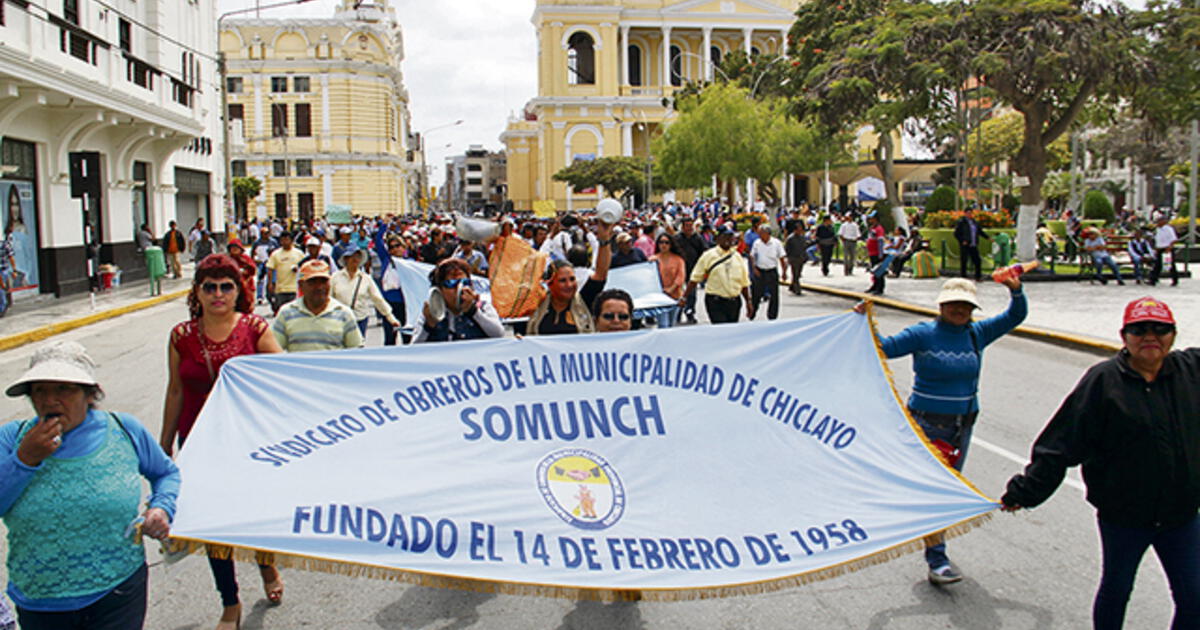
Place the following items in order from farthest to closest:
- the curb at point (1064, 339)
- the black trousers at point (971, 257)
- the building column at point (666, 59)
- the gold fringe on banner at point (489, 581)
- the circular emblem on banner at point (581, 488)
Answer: the building column at point (666, 59)
the black trousers at point (971, 257)
the curb at point (1064, 339)
the circular emblem on banner at point (581, 488)
the gold fringe on banner at point (489, 581)

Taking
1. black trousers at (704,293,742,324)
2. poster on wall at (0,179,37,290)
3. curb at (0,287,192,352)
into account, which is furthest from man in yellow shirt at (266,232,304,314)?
poster on wall at (0,179,37,290)

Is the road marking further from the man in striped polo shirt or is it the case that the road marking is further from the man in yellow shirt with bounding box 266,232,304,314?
the man in yellow shirt with bounding box 266,232,304,314

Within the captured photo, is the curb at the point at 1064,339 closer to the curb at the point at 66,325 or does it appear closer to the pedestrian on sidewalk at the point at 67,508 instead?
the pedestrian on sidewalk at the point at 67,508

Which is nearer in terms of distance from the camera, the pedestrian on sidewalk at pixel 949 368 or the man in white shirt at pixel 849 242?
the pedestrian on sidewalk at pixel 949 368

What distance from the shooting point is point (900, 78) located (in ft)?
72.2

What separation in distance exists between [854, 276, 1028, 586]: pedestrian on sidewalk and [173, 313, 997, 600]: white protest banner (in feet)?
0.85

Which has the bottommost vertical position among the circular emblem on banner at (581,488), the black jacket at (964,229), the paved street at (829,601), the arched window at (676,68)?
the paved street at (829,601)

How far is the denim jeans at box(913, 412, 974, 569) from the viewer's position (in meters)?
5.21

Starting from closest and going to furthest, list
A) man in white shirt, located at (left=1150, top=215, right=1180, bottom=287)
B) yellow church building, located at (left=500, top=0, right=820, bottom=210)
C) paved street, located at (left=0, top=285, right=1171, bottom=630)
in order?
paved street, located at (left=0, top=285, right=1171, bottom=630), man in white shirt, located at (left=1150, top=215, right=1180, bottom=287), yellow church building, located at (left=500, top=0, right=820, bottom=210)

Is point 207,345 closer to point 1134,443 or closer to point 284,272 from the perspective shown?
point 1134,443

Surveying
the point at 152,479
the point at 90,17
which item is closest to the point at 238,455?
the point at 152,479

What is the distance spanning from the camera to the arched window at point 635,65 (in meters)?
105

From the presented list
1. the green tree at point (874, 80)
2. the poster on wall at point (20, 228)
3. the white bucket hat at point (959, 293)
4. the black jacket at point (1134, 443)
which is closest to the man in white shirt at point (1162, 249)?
the green tree at point (874, 80)

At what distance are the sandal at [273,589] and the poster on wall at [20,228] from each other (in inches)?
723
